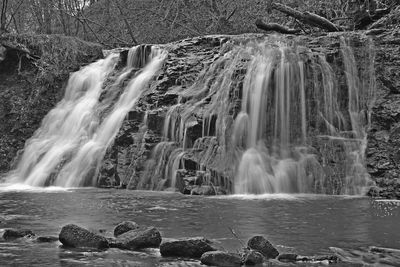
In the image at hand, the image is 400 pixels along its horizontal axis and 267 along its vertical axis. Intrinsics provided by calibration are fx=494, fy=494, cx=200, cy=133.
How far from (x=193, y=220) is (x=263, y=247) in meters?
2.02

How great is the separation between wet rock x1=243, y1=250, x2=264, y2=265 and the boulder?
4.43 ft

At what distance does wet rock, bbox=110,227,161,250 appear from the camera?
4484mm

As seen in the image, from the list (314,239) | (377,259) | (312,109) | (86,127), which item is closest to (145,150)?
(86,127)

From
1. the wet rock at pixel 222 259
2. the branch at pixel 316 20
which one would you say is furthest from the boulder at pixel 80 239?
the branch at pixel 316 20

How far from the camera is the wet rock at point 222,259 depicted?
3.87 metres

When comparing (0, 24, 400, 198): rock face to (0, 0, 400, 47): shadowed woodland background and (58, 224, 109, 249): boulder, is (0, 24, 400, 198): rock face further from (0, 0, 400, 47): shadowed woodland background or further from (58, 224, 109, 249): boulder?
(0, 0, 400, 47): shadowed woodland background

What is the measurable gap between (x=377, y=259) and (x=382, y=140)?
20.0 ft

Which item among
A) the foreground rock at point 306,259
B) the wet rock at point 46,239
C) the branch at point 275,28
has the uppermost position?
the branch at point 275,28

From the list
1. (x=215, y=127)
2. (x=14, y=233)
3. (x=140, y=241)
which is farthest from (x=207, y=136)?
(x=140, y=241)

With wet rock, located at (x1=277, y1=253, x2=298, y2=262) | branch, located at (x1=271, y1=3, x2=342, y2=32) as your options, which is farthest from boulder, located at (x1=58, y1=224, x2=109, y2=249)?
branch, located at (x1=271, y1=3, x2=342, y2=32)

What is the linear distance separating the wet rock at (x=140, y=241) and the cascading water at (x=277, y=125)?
15.2 feet

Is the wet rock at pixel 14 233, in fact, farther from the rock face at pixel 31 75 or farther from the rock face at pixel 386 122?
the rock face at pixel 31 75

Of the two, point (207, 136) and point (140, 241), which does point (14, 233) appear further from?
point (207, 136)

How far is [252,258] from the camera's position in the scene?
3879 millimetres
